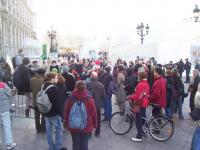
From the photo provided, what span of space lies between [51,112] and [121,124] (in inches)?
102

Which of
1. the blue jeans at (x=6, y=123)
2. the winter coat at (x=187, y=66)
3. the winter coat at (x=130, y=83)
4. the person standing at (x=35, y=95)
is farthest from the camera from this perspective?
the winter coat at (x=187, y=66)

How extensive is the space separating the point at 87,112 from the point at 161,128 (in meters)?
2.77

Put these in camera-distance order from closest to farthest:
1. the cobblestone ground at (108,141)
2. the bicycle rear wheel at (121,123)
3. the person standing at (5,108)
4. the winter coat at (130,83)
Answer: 1. the person standing at (5,108)
2. the cobblestone ground at (108,141)
3. the bicycle rear wheel at (121,123)
4. the winter coat at (130,83)

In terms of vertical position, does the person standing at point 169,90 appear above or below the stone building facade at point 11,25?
below

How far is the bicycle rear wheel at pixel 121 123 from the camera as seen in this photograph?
8.07 metres

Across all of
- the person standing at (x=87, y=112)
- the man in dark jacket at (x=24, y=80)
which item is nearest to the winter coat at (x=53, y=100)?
the person standing at (x=87, y=112)

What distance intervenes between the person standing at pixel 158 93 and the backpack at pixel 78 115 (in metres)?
3.12

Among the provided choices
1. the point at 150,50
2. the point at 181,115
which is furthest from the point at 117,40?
the point at 181,115

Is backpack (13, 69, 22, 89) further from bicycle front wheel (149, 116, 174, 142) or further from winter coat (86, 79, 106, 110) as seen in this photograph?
bicycle front wheel (149, 116, 174, 142)

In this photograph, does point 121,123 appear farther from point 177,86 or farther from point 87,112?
point 87,112

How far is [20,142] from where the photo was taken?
292 inches

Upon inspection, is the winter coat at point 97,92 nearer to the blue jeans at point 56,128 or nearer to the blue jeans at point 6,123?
the blue jeans at point 56,128

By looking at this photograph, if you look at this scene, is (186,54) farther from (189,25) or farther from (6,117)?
(6,117)

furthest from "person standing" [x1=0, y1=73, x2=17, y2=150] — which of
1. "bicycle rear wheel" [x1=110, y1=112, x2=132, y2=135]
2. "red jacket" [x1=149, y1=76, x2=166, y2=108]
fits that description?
"red jacket" [x1=149, y1=76, x2=166, y2=108]
